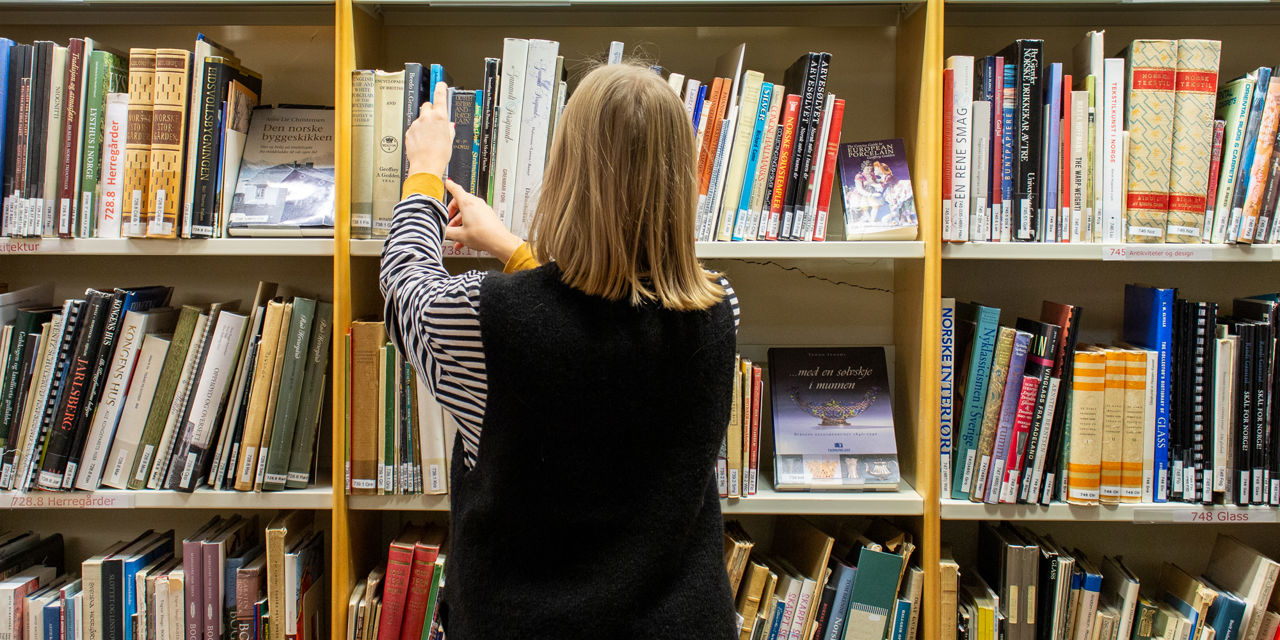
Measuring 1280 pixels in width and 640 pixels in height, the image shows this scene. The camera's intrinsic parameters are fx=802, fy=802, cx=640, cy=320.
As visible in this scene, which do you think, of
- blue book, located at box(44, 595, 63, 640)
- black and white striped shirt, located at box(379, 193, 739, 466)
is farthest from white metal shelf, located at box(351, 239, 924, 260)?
blue book, located at box(44, 595, 63, 640)

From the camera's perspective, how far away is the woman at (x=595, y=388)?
82 cm

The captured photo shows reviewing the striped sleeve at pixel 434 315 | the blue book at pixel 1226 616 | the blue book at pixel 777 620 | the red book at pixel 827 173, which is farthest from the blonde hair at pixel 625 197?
the blue book at pixel 1226 616

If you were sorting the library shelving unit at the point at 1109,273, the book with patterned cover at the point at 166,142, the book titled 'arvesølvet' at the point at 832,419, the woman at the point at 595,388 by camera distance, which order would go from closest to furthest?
the woman at the point at 595,388, the book with patterned cover at the point at 166,142, the book titled 'arvesølvet' at the point at 832,419, the library shelving unit at the point at 1109,273

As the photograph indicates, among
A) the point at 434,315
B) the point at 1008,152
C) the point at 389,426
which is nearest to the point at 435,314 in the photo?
the point at 434,315

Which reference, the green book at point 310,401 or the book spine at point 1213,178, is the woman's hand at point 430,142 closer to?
the green book at point 310,401

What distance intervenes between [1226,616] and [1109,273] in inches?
25.5

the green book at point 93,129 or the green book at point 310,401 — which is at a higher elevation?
the green book at point 93,129

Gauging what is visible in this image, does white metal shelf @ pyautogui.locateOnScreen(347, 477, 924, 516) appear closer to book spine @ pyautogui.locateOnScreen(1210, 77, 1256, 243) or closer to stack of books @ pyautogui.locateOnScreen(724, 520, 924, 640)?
stack of books @ pyautogui.locateOnScreen(724, 520, 924, 640)

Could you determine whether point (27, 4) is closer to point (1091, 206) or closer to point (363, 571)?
point (363, 571)

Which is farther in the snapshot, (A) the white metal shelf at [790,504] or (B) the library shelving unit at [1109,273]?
(B) the library shelving unit at [1109,273]

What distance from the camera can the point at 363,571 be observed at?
1459 millimetres

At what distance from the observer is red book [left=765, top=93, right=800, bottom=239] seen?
52.3 inches

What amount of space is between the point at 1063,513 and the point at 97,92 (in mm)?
1733

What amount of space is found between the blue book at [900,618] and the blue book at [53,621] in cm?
141
